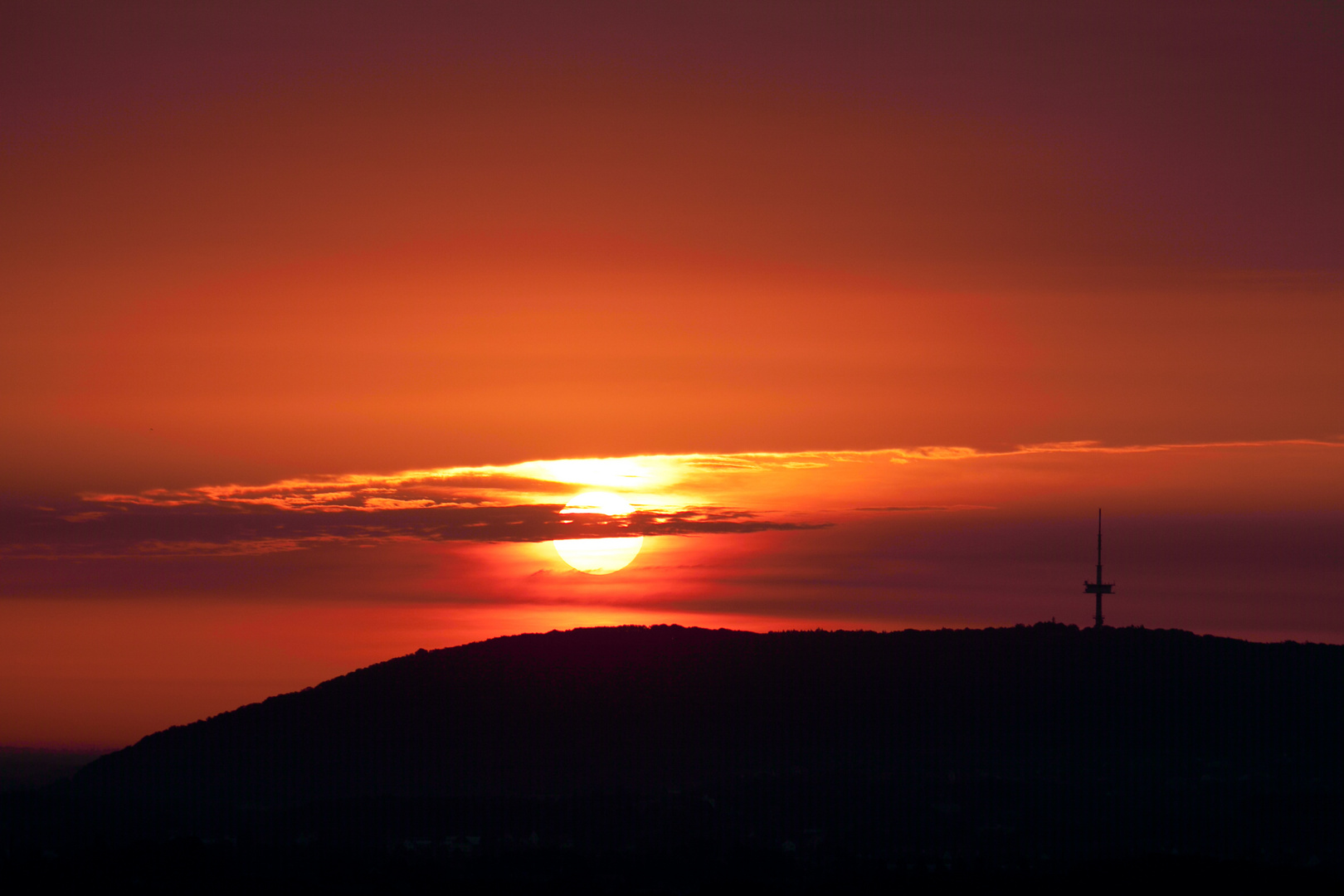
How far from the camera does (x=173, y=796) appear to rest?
13800 centimetres

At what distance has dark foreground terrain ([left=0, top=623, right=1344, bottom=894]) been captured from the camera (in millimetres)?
120250

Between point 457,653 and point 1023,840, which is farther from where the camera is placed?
point 457,653

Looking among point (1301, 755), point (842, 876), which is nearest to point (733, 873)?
point (842, 876)

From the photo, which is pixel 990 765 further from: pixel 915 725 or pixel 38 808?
pixel 38 808

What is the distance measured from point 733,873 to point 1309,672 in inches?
2368

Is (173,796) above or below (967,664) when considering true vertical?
below

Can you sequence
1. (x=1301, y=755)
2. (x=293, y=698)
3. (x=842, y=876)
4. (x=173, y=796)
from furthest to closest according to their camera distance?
(x=293, y=698)
(x=173, y=796)
(x=1301, y=755)
(x=842, y=876)

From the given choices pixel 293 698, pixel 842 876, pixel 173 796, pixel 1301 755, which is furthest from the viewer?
pixel 293 698

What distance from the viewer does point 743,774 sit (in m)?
133

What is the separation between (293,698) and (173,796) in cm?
1576

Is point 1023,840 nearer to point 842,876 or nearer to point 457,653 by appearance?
point 842,876

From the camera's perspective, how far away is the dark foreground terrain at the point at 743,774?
120 m

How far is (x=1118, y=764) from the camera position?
433ft

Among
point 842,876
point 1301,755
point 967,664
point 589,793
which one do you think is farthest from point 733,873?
point 1301,755
